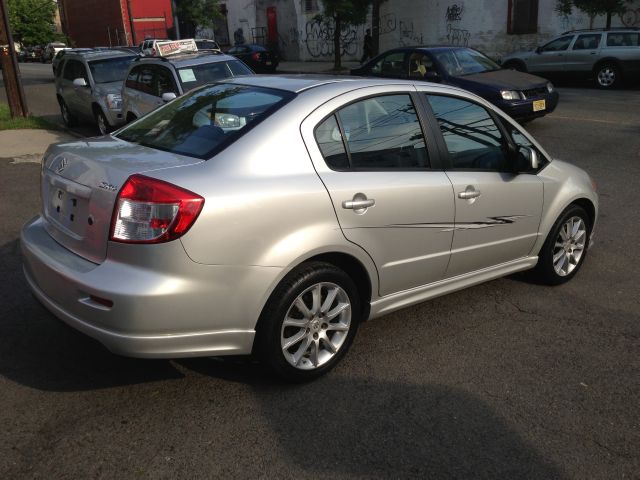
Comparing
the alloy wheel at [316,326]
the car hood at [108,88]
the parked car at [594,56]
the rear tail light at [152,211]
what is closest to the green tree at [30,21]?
the car hood at [108,88]

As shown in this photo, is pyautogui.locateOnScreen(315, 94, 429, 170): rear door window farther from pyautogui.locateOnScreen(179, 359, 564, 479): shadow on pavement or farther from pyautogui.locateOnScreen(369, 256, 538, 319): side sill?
pyautogui.locateOnScreen(179, 359, 564, 479): shadow on pavement

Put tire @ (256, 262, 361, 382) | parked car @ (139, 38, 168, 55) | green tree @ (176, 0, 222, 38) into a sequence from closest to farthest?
tire @ (256, 262, 361, 382) < parked car @ (139, 38, 168, 55) < green tree @ (176, 0, 222, 38)

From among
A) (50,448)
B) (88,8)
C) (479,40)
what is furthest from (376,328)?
(88,8)

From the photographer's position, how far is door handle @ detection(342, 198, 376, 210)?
3.46 m

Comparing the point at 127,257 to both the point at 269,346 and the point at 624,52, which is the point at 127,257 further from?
the point at 624,52

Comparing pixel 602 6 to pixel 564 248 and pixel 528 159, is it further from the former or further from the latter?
pixel 528 159

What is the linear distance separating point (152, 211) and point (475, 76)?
32.0 ft

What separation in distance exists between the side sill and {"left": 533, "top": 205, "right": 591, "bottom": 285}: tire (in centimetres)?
13

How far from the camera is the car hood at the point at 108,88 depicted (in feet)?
39.3

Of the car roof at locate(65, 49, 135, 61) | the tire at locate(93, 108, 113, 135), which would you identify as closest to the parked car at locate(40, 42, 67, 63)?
the car roof at locate(65, 49, 135, 61)

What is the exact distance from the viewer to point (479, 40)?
28172mm

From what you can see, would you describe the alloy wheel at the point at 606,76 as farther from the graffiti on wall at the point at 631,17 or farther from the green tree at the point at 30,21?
the green tree at the point at 30,21

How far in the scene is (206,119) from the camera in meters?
3.76

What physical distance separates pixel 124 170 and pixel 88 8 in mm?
63497
